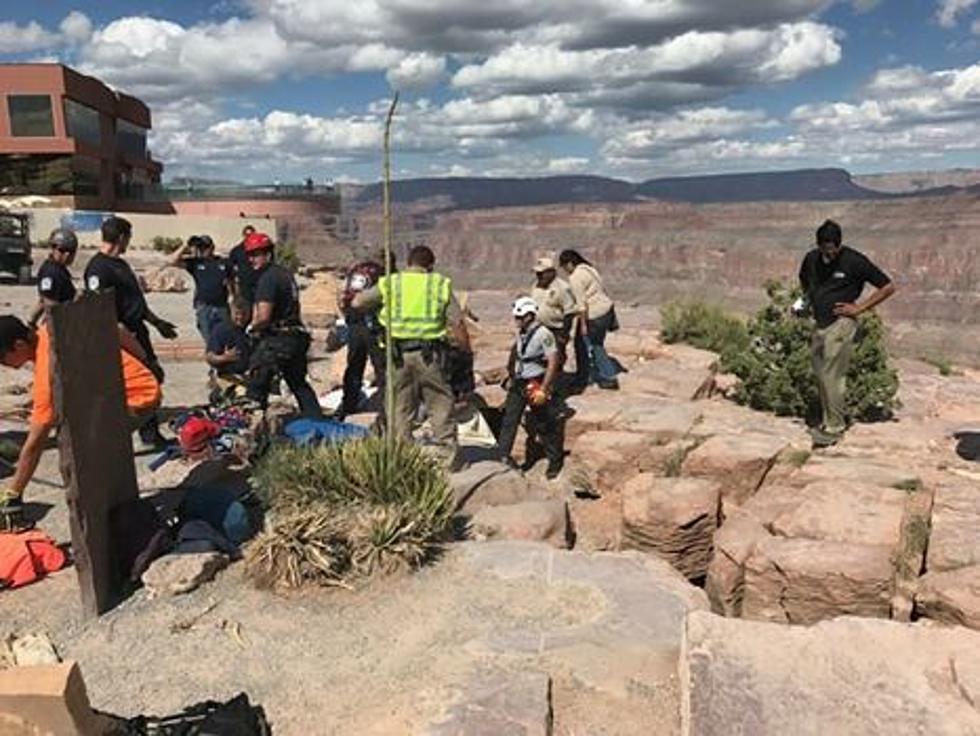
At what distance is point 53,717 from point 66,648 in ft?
4.86

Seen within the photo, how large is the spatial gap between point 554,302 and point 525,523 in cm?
261

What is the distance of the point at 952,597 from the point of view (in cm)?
443

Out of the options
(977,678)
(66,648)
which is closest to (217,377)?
(66,648)

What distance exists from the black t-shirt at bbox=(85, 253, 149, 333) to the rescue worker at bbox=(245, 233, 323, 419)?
2.78 feet

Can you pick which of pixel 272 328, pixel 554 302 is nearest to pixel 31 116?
pixel 272 328

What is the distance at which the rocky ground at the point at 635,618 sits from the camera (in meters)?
3.48

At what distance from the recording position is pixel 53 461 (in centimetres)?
680

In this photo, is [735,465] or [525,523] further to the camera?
[735,465]

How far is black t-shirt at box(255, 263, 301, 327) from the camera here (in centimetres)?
661

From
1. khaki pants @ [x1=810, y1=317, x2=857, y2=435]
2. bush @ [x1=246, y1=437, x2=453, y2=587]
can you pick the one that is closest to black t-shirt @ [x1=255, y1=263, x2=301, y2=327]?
Answer: bush @ [x1=246, y1=437, x2=453, y2=587]

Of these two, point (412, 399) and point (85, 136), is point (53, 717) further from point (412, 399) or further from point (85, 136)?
point (85, 136)

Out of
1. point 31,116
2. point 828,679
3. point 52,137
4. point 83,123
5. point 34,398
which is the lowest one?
point 828,679

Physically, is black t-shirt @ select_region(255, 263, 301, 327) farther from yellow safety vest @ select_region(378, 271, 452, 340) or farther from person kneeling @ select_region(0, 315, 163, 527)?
person kneeling @ select_region(0, 315, 163, 527)

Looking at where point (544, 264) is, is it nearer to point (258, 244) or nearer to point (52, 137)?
point (258, 244)
